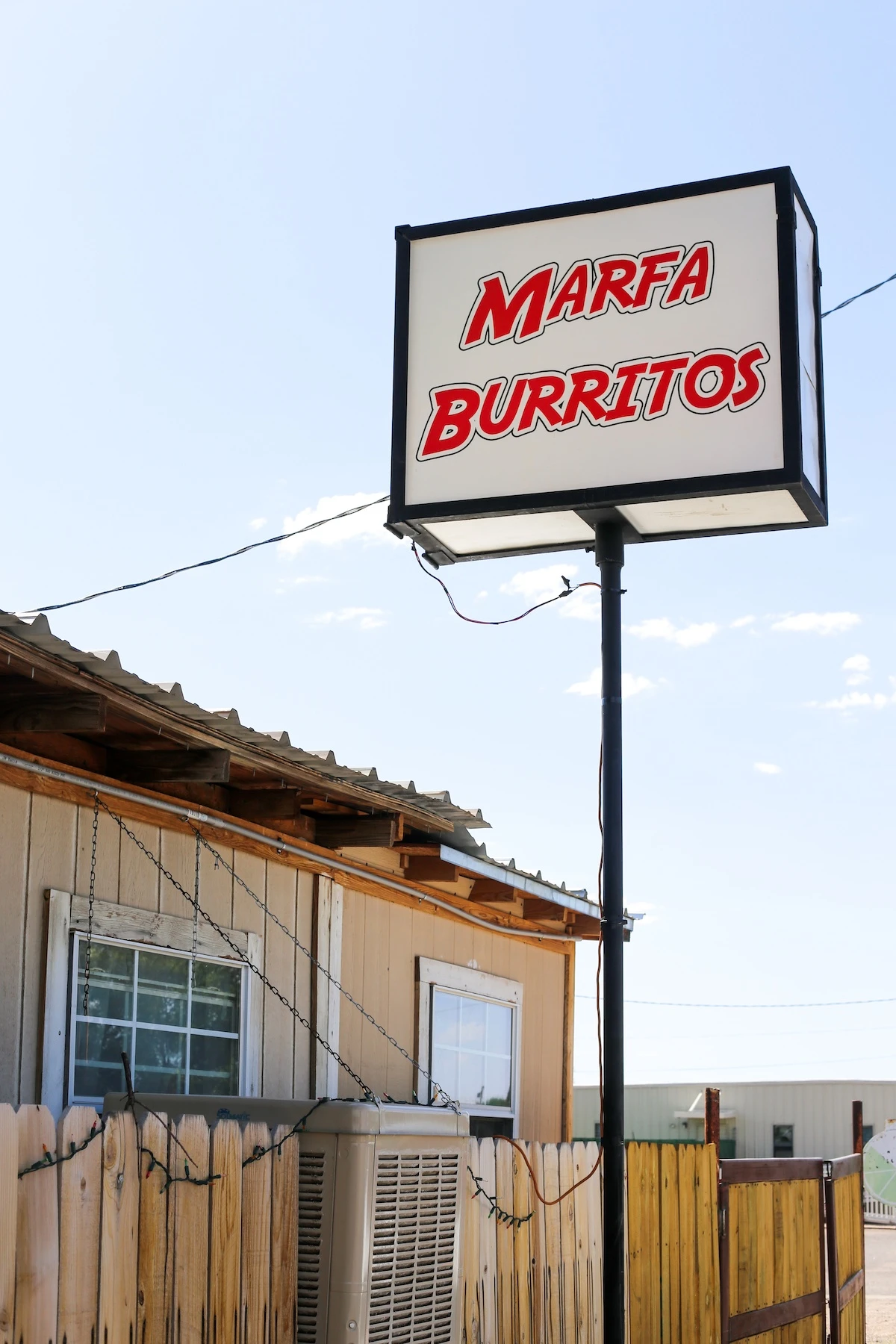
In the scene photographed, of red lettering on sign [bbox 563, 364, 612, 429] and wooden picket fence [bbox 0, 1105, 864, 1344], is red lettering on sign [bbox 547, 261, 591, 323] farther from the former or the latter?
wooden picket fence [bbox 0, 1105, 864, 1344]

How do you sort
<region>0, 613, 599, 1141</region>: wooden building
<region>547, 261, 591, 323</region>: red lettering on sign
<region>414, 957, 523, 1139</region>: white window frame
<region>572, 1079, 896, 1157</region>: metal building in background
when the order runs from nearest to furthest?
<region>547, 261, 591, 323</region>: red lettering on sign
<region>0, 613, 599, 1141</region>: wooden building
<region>414, 957, 523, 1139</region>: white window frame
<region>572, 1079, 896, 1157</region>: metal building in background

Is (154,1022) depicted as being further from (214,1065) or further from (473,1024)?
(473,1024)

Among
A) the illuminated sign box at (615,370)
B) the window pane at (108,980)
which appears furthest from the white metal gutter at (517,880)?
the illuminated sign box at (615,370)

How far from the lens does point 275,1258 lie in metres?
4.75

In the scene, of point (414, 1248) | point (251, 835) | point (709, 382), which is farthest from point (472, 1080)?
point (709, 382)

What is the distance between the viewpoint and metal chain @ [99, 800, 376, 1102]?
6621mm

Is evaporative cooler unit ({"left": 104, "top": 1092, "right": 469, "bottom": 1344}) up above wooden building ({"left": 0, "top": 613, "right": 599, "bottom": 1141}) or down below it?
below

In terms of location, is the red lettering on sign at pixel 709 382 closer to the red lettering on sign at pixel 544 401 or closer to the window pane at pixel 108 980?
the red lettering on sign at pixel 544 401

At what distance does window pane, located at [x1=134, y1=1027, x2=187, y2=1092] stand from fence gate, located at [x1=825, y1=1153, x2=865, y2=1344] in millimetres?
5224

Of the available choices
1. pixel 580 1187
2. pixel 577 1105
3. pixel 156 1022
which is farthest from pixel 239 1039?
pixel 577 1105

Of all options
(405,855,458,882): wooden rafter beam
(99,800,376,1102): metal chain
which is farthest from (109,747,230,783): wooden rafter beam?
(405,855,458,882): wooden rafter beam

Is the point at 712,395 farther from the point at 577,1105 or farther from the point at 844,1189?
the point at 577,1105

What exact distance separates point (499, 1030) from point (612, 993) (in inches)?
219

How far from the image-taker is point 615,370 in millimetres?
5266
